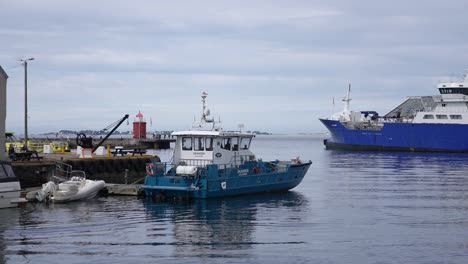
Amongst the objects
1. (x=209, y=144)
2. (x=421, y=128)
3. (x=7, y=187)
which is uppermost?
(x=421, y=128)

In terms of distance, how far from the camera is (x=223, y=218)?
23672mm

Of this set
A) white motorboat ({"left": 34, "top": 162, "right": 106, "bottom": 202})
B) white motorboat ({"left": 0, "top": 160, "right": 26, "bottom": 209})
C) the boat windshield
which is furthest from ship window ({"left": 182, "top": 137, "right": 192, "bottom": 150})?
the boat windshield

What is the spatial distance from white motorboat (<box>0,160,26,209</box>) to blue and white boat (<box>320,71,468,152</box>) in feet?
213

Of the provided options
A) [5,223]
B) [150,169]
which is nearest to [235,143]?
[150,169]

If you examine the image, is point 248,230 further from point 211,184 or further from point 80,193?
point 80,193

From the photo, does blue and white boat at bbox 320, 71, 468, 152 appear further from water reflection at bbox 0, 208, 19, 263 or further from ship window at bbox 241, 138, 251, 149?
water reflection at bbox 0, 208, 19, 263

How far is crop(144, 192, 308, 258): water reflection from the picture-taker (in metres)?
18.2

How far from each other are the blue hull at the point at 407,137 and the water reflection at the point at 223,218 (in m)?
53.0

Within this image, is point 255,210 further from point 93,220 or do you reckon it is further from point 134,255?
point 134,255

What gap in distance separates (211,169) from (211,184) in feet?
2.11

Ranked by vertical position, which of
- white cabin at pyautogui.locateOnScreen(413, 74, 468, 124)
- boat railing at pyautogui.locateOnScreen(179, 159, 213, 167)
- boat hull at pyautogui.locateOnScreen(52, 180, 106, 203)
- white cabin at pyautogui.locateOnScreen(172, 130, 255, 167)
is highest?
white cabin at pyautogui.locateOnScreen(413, 74, 468, 124)

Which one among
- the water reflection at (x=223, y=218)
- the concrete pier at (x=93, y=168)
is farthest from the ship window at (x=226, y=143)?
the concrete pier at (x=93, y=168)

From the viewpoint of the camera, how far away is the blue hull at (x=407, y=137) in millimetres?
80188

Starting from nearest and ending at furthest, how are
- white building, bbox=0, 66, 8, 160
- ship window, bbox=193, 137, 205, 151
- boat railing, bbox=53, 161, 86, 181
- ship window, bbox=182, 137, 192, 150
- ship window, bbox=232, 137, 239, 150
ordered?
white building, bbox=0, 66, 8, 160
ship window, bbox=193, 137, 205, 151
ship window, bbox=182, 137, 192, 150
boat railing, bbox=53, 161, 86, 181
ship window, bbox=232, 137, 239, 150
